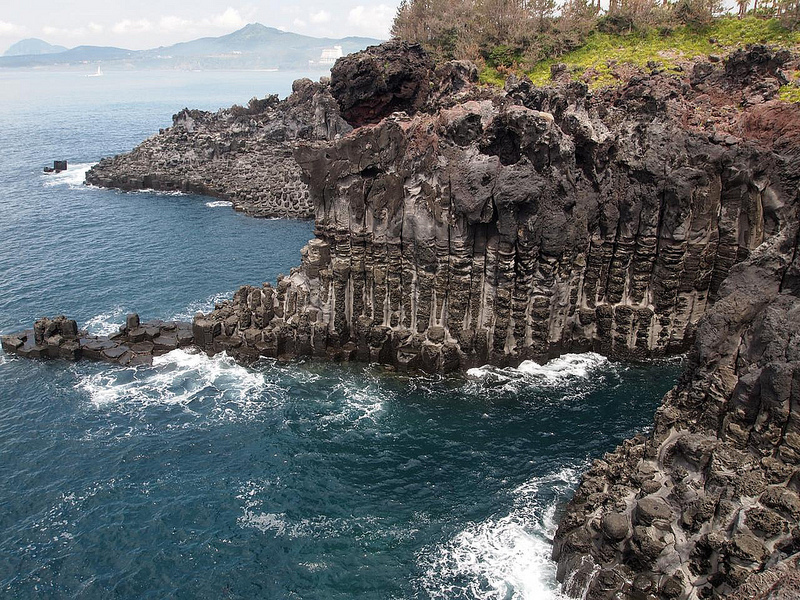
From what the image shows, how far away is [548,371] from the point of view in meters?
50.6

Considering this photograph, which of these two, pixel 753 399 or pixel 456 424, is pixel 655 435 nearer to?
pixel 753 399

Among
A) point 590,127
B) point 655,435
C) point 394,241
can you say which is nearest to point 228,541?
point 655,435

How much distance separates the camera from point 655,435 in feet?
108

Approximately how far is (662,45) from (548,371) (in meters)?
49.7

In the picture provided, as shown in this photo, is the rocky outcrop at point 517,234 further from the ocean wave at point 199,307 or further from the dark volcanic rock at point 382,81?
the dark volcanic rock at point 382,81

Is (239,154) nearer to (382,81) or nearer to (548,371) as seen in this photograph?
(382,81)

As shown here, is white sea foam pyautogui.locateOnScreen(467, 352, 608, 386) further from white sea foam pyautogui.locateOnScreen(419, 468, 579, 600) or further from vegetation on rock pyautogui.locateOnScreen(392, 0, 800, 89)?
vegetation on rock pyautogui.locateOnScreen(392, 0, 800, 89)

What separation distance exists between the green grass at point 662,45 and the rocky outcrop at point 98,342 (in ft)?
162

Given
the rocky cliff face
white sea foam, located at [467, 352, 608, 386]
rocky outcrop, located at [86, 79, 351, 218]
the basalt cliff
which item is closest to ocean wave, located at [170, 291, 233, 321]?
the basalt cliff

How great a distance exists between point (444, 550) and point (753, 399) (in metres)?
16.2

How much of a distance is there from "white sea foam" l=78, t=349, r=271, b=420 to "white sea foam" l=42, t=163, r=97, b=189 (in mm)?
76849

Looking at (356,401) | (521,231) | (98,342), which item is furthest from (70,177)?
(521,231)

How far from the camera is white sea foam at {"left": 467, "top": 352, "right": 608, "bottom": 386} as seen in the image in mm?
49500

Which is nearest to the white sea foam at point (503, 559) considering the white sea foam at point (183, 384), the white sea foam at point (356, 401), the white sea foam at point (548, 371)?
the white sea foam at point (356, 401)
